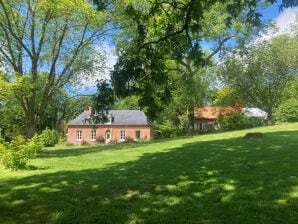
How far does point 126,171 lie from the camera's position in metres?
11.6

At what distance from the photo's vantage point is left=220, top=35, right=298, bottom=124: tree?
45531 mm

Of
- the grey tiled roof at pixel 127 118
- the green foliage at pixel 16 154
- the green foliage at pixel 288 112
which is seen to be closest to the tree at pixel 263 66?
the green foliage at pixel 288 112

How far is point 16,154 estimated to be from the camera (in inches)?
572

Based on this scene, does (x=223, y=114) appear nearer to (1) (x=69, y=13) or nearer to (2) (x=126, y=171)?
(1) (x=69, y=13)

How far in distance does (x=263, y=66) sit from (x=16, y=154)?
39276 mm

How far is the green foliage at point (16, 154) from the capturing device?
559 inches

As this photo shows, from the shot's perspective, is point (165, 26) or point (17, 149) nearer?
point (165, 26)

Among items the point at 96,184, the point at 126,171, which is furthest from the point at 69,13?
the point at 96,184

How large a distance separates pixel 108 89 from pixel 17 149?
28.7 feet

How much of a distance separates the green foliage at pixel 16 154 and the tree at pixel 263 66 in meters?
32.5

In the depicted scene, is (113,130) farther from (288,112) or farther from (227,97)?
(288,112)

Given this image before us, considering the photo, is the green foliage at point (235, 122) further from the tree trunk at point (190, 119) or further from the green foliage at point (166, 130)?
the green foliage at point (166, 130)

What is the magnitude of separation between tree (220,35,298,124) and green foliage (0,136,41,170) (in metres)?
32.5

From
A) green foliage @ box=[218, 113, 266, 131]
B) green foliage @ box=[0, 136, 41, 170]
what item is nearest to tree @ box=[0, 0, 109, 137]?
green foliage @ box=[0, 136, 41, 170]
